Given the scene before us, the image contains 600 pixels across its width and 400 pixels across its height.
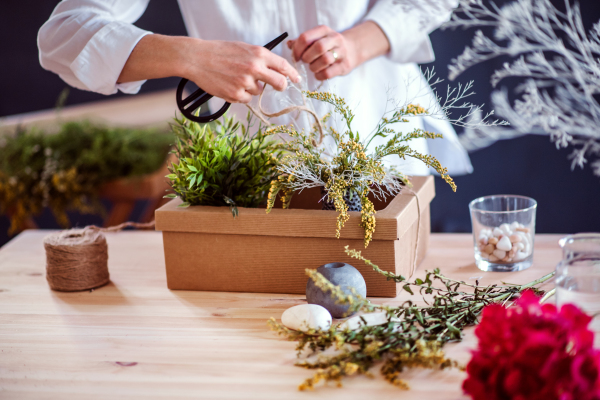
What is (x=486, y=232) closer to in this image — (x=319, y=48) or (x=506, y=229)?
(x=506, y=229)

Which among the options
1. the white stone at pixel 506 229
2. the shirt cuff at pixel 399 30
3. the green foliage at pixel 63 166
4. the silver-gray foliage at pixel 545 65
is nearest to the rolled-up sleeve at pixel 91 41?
the shirt cuff at pixel 399 30

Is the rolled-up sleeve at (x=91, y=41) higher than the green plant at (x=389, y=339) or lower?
higher

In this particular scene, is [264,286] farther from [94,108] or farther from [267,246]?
[94,108]

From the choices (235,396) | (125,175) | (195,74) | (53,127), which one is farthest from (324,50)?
(53,127)

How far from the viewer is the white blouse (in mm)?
1007

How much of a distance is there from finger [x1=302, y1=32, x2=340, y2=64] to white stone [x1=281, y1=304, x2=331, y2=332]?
19.3 inches

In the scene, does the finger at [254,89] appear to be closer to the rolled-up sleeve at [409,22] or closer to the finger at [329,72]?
the finger at [329,72]

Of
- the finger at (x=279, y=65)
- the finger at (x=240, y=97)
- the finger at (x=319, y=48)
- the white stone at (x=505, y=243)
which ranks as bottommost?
the white stone at (x=505, y=243)

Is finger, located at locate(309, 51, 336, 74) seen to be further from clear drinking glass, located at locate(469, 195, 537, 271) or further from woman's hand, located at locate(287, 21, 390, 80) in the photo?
clear drinking glass, located at locate(469, 195, 537, 271)

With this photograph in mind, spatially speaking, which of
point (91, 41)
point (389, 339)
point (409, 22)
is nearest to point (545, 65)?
point (409, 22)

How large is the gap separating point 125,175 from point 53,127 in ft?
1.55

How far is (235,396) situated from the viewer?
602mm

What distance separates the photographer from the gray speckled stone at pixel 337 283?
0.75 meters

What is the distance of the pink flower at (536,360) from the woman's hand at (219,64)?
1.80 feet
